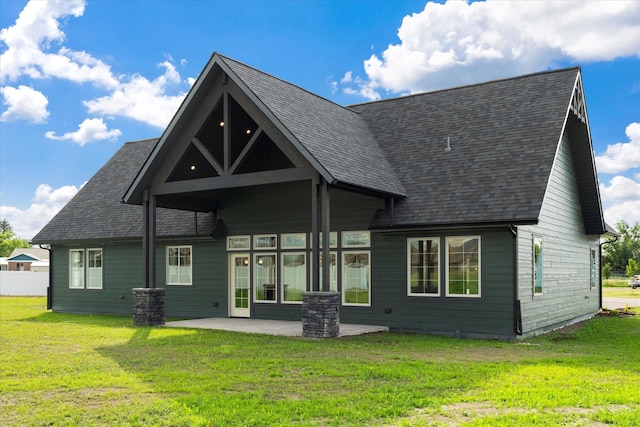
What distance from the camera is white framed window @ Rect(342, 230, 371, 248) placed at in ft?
50.9

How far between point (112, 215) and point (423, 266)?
1103 cm

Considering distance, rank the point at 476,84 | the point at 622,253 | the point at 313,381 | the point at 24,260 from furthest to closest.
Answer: the point at 622,253 → the point at 24,260 → the point at 476,84 → the point at 313,381

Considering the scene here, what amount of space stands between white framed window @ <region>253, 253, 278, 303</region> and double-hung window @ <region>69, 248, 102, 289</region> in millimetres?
6150

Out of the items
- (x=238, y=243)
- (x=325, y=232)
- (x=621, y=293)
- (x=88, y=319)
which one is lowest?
(x=621, y=293)

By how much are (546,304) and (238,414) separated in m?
10.5

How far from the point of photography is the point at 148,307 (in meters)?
15.6

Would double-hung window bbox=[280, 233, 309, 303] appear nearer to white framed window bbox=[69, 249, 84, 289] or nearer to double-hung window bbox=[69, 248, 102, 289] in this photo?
double-hung window bbox=[69, 248, 102, 289]

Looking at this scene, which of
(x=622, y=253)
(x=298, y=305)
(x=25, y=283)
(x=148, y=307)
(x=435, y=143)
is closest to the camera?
(x=148, y=307)

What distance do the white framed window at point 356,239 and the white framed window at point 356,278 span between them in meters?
0.17

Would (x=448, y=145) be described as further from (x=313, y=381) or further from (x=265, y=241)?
(x=313, y=381)

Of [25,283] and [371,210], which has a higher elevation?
[371,210]

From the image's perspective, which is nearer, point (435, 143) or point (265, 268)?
point (435, 143)

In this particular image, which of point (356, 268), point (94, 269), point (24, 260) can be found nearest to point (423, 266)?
point (356, 268)

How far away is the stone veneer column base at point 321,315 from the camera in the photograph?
1270 cm
